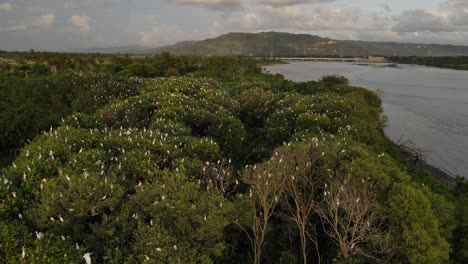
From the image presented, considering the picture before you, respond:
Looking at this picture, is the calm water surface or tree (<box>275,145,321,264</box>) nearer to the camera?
tree (<box>275,145,321,264</box>)

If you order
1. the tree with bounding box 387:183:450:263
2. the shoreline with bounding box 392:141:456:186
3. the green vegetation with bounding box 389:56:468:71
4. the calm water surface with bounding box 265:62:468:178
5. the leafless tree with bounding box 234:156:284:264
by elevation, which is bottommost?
the shoreline with bounding box 392:141:456:186

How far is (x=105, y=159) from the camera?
42.3 feet

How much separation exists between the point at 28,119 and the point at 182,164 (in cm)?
2045

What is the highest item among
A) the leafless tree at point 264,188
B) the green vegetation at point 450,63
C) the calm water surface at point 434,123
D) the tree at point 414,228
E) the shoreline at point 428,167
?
the green vegetation at point 450,63

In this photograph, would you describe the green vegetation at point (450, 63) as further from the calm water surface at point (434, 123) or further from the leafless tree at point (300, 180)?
the leafless tree at point (300, 180)

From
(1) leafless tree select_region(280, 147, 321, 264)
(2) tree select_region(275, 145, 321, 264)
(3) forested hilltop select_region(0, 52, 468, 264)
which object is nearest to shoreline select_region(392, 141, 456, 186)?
(3) forested hilltop select_region(0, 52, 468, 264)

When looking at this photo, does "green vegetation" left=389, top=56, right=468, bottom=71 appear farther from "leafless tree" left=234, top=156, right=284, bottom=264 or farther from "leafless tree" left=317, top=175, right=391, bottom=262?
"leafless tree" left=234, top=156, right=284, bottom=264

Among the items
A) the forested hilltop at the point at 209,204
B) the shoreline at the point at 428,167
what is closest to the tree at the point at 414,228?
the forested hilltop at the point at 209,204

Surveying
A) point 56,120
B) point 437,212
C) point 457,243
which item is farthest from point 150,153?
point 56,120

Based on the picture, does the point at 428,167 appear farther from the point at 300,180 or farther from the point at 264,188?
the point at 264,188

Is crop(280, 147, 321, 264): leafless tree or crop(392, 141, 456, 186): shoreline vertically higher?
crop(280, 147, 321, 264): leafless tree

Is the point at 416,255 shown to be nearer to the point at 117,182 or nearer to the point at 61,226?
the point at 117,182

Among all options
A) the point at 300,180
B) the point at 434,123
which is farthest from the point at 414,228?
the point at 434,123

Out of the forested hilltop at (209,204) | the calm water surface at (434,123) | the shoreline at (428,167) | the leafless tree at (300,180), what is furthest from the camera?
the calm water surface at (434,123)
